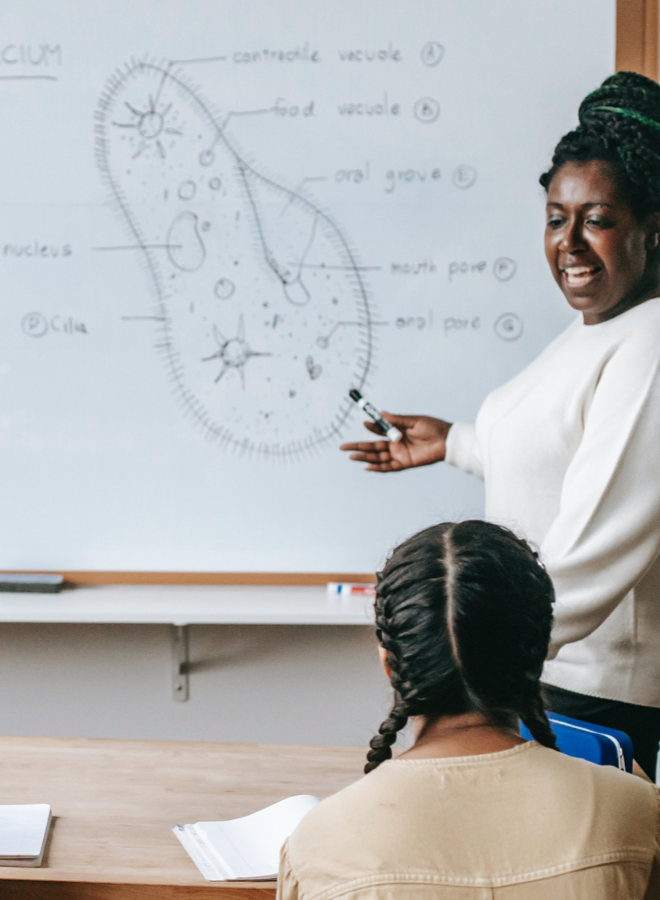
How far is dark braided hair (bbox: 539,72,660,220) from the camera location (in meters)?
1.29

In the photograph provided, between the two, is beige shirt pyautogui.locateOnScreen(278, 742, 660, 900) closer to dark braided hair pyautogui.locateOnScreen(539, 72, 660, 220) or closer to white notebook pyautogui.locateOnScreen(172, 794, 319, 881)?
white notebook pyautogui.locateOnScreen(172, 794, 319, 881)

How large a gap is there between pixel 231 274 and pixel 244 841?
1.28 metres

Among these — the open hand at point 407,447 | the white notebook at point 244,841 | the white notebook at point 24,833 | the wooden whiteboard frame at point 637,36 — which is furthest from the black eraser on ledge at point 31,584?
the wooden whiteboard frame at point 637,36

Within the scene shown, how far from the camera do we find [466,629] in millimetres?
735

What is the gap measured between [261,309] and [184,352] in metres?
0.21

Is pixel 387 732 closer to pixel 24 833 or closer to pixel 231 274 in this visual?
pixel 24 833

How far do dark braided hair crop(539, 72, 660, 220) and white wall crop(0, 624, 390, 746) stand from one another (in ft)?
3.79

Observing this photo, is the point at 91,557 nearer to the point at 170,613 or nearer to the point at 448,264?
the point at 170,613

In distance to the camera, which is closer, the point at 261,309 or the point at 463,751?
the point at 463,751

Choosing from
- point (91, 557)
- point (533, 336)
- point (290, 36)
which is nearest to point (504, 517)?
point (533, 336)

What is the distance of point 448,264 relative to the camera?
6.29 ft

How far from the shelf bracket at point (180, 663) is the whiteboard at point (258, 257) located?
16 centimetres

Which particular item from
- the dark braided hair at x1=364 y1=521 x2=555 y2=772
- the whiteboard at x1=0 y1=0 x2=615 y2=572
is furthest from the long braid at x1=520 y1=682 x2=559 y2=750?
the whiteboard at x1=0 y1=0 x2=615 y2=572

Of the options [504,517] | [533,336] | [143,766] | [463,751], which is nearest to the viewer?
[463,751]
